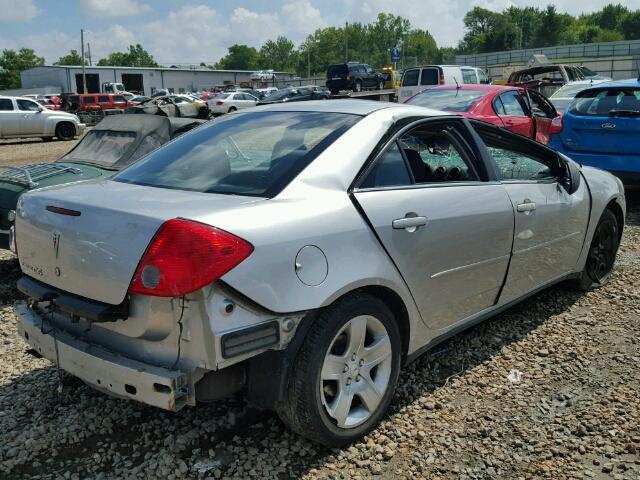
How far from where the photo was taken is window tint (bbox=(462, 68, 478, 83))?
2334 centimetres

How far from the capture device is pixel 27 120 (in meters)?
21.4

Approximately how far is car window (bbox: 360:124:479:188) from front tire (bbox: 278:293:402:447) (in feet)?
2.13

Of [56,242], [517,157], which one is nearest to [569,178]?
[517,157]

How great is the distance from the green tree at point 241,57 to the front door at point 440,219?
160m

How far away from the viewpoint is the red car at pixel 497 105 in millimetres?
9828

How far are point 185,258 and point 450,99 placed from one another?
8.69 metres

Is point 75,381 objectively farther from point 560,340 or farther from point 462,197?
point 560,340

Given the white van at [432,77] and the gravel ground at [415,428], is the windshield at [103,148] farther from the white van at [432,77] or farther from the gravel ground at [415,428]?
the white van at [432,77]

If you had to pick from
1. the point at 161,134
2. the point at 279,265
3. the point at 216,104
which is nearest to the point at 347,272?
the point at 279,265

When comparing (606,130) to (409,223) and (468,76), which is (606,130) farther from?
(468,76)

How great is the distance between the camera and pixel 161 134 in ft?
21.0

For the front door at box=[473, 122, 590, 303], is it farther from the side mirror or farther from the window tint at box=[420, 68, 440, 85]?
the window tint at box=[420, 68, 440, 85]

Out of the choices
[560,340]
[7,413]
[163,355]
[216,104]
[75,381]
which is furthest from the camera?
[216,104]

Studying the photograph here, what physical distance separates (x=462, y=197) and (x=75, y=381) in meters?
2.39
